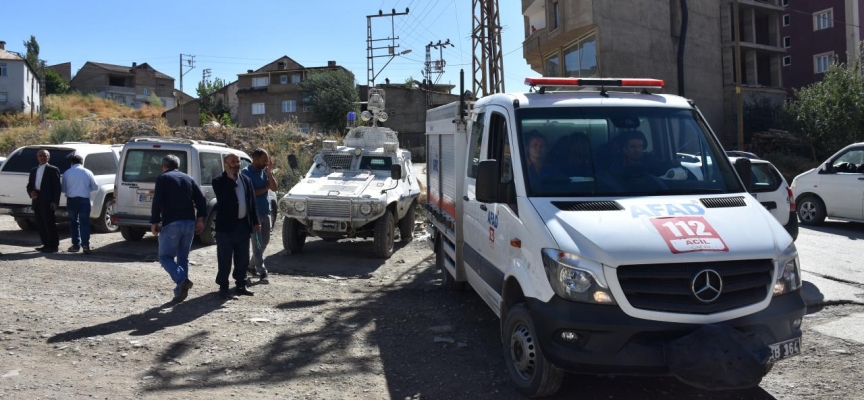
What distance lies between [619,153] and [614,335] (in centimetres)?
163

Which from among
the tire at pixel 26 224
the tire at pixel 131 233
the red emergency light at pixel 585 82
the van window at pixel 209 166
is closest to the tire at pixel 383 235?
the van window at pixel 209 166

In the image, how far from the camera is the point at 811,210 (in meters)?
14.4

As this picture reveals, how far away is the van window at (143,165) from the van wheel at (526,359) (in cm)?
838

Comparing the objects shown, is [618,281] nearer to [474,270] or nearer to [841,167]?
[474,270]

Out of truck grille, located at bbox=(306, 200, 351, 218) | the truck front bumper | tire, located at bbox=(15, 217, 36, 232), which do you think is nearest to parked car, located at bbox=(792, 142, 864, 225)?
truck grille, located at bbox=(306, 200, 351, 218)

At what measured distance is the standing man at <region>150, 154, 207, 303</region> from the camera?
7.50 m

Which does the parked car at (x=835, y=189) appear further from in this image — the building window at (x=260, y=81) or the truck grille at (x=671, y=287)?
the building window at (x=260, y=81)

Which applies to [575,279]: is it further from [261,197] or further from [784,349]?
[261,197]

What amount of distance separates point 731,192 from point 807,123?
2966cm

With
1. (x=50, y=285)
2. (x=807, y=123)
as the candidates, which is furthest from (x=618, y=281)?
(x=807, y=123)

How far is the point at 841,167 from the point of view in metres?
13.6

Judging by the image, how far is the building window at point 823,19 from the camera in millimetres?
41562

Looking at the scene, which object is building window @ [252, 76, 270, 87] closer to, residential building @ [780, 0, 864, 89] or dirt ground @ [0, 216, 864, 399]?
residential building @ [780, 0, 864, 89]

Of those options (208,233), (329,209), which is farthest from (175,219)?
(208,233)
